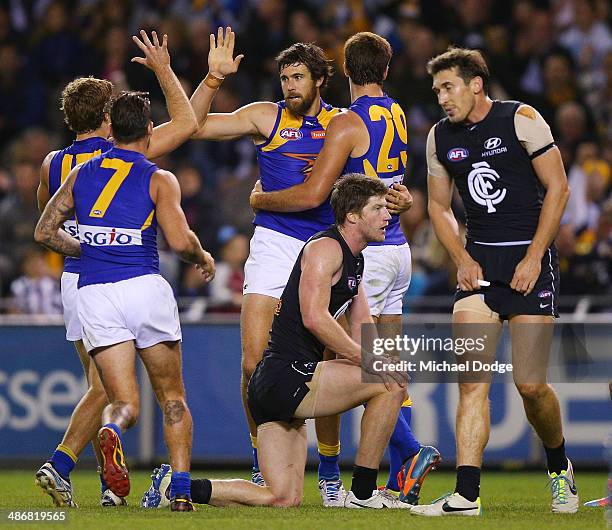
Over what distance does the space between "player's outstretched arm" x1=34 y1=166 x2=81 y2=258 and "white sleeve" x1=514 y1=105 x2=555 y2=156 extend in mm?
2575

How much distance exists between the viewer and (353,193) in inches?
299

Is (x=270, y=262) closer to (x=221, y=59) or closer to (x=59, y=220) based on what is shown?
(x=221, y=59)

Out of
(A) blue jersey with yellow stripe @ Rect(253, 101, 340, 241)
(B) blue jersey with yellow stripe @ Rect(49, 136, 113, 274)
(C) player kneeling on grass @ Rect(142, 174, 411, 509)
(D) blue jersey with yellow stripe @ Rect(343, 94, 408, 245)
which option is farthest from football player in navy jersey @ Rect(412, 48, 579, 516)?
(B) blue jersey with yellow stripe @ Rect(49, 136, 113, 274)

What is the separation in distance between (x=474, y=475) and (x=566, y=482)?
87cm

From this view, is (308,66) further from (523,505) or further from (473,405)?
(523,505)

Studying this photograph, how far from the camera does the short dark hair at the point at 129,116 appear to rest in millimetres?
7562

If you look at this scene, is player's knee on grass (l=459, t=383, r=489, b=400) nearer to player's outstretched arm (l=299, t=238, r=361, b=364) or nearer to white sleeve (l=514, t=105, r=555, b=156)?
player's outstretched arm (l=299, t=238, r=361, b=364)

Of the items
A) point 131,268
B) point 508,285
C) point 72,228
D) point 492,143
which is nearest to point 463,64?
point 492,143

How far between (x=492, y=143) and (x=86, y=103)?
2.56 meters

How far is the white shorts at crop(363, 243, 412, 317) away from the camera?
8555mm

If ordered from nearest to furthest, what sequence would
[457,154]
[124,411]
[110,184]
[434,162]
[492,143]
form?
[124,411] → [110,184] → [492,143] → [457,154] → [434,162]

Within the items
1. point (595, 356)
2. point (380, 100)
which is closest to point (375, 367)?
point (380, 100)

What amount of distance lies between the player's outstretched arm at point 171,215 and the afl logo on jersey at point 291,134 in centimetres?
142

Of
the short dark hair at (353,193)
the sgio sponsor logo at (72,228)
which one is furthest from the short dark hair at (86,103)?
the short dark hair at (353,193)
